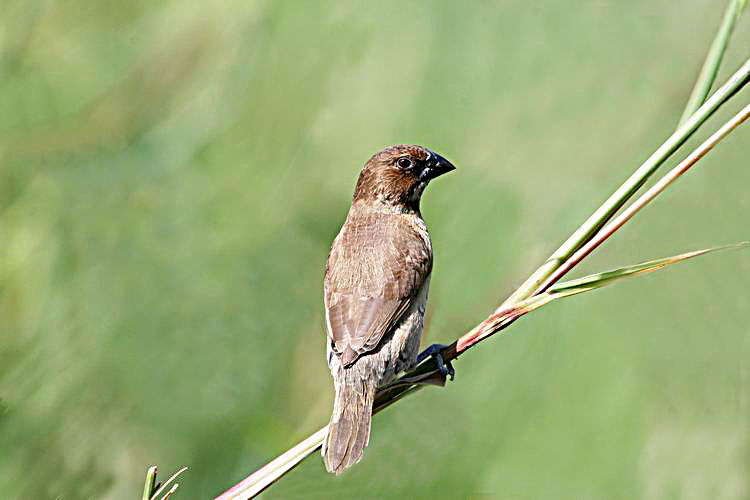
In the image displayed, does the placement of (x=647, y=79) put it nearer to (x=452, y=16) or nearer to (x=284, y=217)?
(x=452, y=16)

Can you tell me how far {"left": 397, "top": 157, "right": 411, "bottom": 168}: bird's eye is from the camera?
325 cm

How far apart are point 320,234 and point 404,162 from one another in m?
0.38

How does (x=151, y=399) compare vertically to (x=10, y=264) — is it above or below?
below

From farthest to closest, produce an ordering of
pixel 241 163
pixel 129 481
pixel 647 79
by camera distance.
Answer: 1. pixel 647 79
2. pixel 241 163
3. pixel 129 481

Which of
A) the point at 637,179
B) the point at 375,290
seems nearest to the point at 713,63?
the point at 637,179

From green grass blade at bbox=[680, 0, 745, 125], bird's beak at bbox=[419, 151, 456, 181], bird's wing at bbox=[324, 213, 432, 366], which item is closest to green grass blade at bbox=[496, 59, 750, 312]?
green grass blade at bbox=[680, 0, 745, 125]

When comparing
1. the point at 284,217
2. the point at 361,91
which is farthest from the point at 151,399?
the point at 361,91

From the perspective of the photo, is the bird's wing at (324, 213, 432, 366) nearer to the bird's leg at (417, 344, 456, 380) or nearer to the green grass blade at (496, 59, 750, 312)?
the bird's leg at (417, 344, 456, 380)

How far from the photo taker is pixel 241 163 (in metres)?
3.26

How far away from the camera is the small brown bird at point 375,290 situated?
2502 millimetres

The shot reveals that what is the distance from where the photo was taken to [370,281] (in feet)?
9.27

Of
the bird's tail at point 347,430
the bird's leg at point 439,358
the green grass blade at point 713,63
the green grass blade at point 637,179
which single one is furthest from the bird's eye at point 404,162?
the green grass blade at point 713,63

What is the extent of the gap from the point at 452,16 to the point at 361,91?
0.46 m

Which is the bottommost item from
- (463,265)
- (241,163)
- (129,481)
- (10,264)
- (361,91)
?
(129,481)
